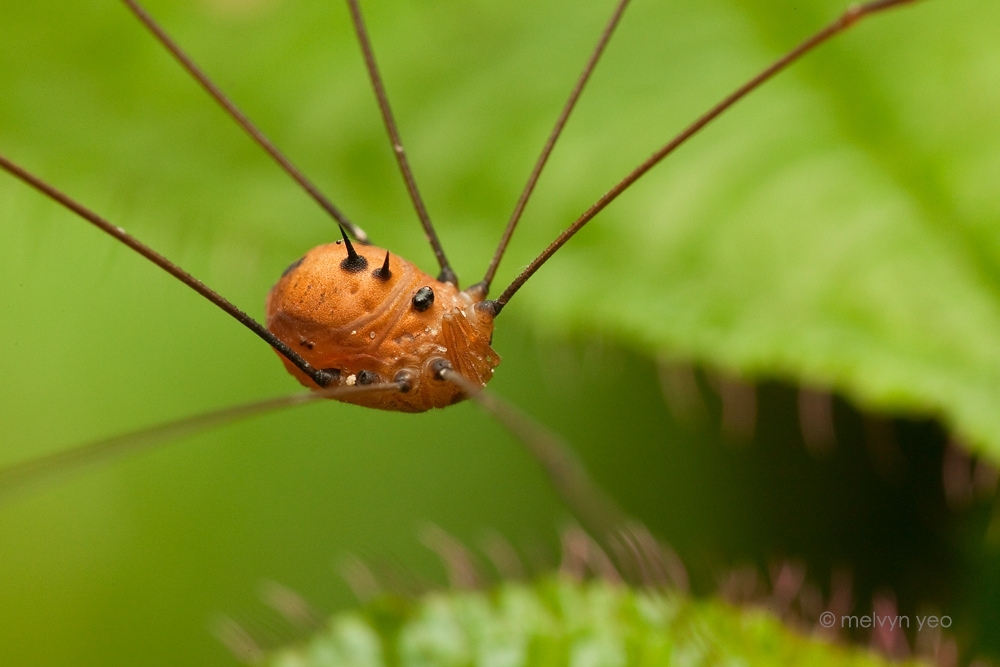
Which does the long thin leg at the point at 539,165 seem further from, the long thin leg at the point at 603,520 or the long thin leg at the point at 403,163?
the long thin leg at the point at 603,520

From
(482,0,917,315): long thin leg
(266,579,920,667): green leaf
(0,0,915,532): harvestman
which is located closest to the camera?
(266,579,920,667): green leaf

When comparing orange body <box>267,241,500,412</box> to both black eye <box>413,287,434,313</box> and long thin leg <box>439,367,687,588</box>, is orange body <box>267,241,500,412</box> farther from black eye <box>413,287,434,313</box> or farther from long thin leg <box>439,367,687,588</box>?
long thin leg <box>439,367,687,588</box>

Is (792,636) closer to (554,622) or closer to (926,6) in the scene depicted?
(554,622)

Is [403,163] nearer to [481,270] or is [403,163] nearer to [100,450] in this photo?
[481,270]

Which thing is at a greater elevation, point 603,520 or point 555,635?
point 603,520

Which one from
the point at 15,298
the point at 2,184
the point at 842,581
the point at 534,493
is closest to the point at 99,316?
the point at 15,298

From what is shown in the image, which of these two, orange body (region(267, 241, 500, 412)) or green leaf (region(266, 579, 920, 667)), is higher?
orange body (region(267, 241, 500, 412))

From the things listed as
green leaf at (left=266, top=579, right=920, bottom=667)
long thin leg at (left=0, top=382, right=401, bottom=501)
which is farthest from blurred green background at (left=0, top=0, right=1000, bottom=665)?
long thin leg at (left=0, top=382, right=401, bottom=501)

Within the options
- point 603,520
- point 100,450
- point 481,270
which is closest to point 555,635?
point 603,520
